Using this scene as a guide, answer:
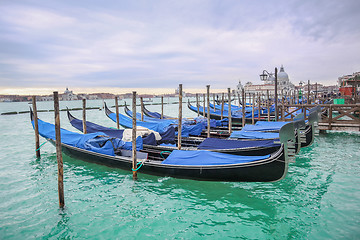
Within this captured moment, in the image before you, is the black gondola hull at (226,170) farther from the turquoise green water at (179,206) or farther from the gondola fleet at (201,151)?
the turquoise green water at (179,206)

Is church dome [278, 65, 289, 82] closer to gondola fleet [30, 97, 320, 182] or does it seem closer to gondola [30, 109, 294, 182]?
gondola fleet [30, 97, 320, 182]

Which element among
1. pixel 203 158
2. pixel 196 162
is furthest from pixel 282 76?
pixel 196 162

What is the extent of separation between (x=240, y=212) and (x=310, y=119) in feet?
15.9

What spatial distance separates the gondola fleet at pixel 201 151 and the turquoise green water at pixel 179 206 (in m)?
0.36

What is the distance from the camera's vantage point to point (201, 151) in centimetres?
560

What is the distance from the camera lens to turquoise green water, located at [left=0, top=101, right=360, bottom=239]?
371 centimetres

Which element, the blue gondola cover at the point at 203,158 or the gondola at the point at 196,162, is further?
the blue gondola cover at the point at 203,158

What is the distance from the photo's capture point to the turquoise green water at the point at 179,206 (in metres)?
3.71

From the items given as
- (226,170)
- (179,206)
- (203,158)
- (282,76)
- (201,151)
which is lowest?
(179,206)

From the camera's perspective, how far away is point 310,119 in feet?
24.7

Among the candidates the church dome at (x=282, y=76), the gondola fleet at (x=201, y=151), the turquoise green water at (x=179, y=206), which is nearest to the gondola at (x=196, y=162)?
the gondola fleet at (x=201, y=151)

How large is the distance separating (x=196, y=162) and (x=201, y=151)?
352 mm

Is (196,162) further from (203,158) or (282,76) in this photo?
(282,76)

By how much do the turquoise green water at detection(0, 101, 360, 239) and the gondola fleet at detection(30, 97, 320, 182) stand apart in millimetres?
359
